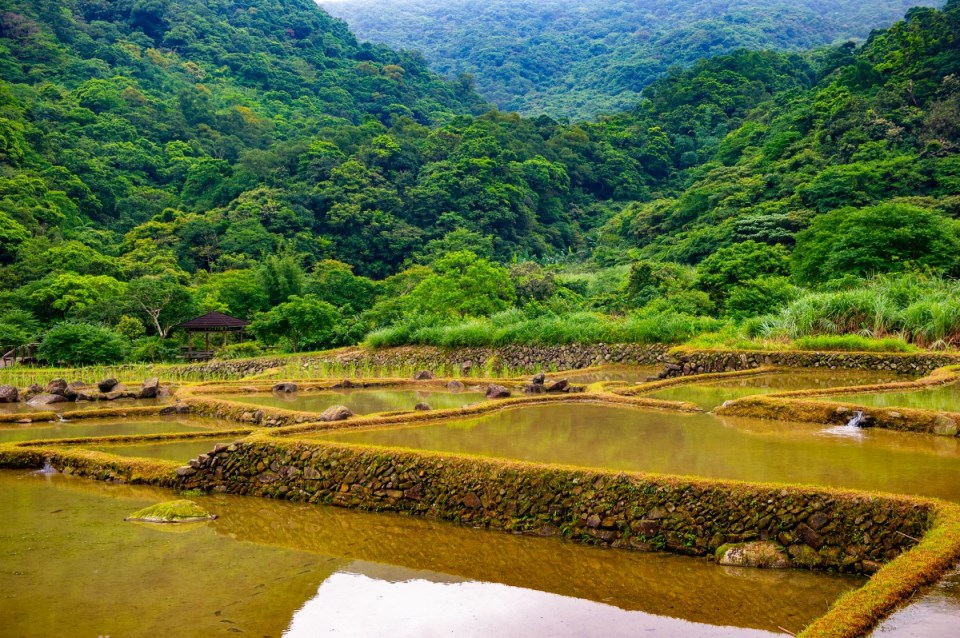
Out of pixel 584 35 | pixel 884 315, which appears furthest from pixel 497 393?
pixel 584 35

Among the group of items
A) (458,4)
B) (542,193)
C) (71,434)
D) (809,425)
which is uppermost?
(458,4)

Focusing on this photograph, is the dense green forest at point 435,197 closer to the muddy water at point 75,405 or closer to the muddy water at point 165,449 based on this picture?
the muddy water at point 75,405

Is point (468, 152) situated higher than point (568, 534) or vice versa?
point (468, 152)

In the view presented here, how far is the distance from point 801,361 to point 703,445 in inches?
418

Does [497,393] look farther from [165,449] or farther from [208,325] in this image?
[208,325]

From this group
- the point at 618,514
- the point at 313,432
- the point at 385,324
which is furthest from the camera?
the point at 385,324

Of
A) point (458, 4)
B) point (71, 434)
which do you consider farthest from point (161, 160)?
point (458, 4)

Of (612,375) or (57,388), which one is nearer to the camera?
(57,388)

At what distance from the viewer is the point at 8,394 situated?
68.5ft

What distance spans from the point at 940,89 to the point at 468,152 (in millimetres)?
32532

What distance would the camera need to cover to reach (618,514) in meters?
8.66

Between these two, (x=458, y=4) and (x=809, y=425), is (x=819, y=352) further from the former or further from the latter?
(x=458, y=4)

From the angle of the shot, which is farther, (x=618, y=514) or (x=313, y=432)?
(x=313, y=432)

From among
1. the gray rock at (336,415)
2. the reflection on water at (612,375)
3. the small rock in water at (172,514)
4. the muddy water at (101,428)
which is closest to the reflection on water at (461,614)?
the small rock in water at (172,514)
